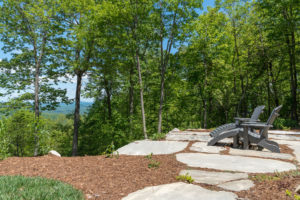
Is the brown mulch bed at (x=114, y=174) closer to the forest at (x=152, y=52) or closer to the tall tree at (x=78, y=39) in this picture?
the forest at (x=152, y=52)

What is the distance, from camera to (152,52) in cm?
1542

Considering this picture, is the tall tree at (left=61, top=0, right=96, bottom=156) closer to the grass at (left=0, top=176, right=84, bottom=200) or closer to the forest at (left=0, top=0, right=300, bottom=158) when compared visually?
the forest at (left=0, top=0, right=300, bottom=158)

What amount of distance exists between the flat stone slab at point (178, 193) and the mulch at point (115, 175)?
12 centimetres

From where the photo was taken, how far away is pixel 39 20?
45.7ft

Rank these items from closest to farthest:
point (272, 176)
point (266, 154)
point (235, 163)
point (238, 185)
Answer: point (238, 185)
point (272, 176)
point (235, 163)
point (266, 154)

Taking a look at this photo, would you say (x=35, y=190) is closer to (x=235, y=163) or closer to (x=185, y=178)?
(x=185, y=178)

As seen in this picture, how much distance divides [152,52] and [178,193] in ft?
46.5

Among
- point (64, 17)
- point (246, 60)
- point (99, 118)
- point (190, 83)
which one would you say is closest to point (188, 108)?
point (190, 83)

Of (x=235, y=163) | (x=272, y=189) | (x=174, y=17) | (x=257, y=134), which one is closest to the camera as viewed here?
(x=272, y=189)

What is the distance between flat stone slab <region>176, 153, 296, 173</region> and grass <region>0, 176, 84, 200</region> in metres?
1.96

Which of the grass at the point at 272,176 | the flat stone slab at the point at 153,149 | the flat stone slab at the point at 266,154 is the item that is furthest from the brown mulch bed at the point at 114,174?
the flat stone slab at the point at 266,154

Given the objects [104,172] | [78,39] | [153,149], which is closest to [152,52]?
[78,39]

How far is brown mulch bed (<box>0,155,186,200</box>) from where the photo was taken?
240cm

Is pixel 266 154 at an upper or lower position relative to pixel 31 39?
lower
